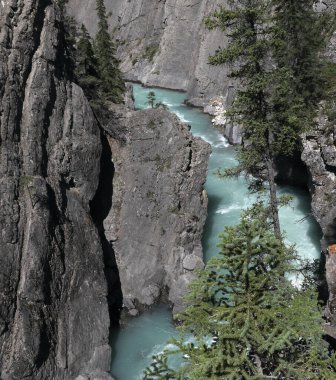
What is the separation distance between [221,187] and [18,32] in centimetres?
1885

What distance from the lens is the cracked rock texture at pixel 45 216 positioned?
19641 mm

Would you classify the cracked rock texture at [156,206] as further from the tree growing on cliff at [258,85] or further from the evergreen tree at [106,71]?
the evergreen tree at [106,71]

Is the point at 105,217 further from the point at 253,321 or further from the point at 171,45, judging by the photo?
the point at 171,45

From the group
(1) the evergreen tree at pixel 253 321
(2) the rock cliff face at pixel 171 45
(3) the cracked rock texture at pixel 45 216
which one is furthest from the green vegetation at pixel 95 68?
(1) the evergreen tree at pixel 253 321

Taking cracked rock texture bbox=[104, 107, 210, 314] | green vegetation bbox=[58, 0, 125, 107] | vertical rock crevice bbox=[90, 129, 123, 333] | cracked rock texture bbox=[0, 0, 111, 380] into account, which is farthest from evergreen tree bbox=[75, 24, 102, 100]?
cracked rock texture bbox=[0, 0, 111, 380]

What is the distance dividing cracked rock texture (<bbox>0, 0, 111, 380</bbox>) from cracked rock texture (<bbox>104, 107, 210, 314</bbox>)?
10.1 feet

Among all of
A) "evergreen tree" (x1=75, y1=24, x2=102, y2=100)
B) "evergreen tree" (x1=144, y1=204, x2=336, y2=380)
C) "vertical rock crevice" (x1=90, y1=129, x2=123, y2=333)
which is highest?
"evergreen tree" (x1=75, y1=24, x2=102, y2=100)

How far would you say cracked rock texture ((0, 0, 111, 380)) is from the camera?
19.6 m

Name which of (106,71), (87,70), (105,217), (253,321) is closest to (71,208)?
(105,217)

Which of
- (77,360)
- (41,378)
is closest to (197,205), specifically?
(77,360)

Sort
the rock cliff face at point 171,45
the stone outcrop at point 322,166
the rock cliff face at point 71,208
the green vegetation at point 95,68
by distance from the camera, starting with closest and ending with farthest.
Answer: the rock cliff face at point 71,208, the stone outcrop at point 322,166, the green vegetation at point 95,68, the rock cliff face at point 171,45

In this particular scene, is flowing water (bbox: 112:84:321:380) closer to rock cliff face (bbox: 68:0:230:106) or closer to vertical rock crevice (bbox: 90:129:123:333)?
vertical rock crevice (bbox: 90:129:123:333)

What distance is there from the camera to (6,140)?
72.6ft

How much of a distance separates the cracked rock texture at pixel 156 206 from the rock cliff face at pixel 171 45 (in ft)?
86.1
